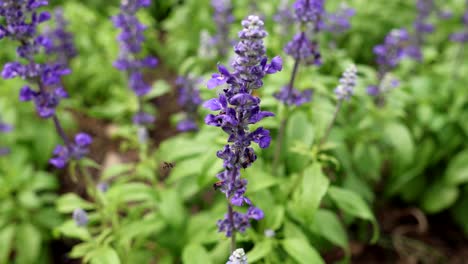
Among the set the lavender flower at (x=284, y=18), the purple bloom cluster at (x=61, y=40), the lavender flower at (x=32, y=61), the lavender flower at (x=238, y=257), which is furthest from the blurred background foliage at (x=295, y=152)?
the lavender flower at (x=238, y=257)

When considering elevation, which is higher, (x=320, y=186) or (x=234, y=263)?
(x=320, y=186)

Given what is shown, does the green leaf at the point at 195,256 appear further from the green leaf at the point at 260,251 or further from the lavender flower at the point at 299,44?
the lavender flower at the point at 299,44

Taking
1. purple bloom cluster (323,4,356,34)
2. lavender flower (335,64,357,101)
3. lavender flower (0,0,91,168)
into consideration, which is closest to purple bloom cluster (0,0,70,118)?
lavender flower (0,0,91,168)

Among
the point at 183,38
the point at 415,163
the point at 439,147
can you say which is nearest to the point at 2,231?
the point at 183,38

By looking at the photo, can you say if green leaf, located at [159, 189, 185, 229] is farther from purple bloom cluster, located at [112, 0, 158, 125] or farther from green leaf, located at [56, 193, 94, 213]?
purple bloom cluster, located at [112, 0, 158, 125]

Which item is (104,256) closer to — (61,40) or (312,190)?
(312,190)

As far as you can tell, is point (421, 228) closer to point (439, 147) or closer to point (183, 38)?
point (439, 147)
